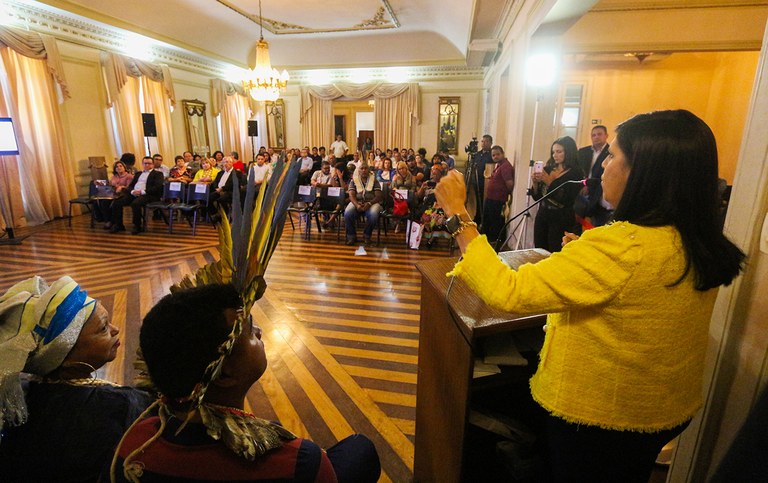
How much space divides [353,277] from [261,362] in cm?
359

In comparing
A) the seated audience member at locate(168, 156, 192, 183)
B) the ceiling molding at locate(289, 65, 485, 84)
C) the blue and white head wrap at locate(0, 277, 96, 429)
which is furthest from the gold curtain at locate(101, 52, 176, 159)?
the blue and white head wrap at locate(0, 277, 96, 429)

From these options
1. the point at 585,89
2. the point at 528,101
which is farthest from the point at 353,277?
the point at 585,89

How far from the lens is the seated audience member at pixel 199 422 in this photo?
0.69 m

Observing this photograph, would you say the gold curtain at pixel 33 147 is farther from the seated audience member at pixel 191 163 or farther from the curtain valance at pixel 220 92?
the curtain valance at pixel 220 92

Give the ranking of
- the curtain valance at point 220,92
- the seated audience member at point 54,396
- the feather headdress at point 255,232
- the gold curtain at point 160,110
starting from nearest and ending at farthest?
the feather headdress at point 255,232, the seated audience member at point 54,396, the gold curtain at point 160,110, the curtain valance at point 220,92

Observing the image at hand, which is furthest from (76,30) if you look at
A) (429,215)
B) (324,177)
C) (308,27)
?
(429,215)

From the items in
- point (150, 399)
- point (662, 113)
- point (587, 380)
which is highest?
point (662, 113)

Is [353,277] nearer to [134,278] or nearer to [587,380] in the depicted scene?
[134,278]

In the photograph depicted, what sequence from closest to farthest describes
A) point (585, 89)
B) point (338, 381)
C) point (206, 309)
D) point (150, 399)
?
point (206, 309)
point (150, 399)
point (338, 381)
point (585, 89)

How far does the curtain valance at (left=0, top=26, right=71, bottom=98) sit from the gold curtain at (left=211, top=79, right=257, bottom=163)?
4477 millimetres

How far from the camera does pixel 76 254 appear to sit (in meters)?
5.14

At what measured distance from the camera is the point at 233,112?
12039mm

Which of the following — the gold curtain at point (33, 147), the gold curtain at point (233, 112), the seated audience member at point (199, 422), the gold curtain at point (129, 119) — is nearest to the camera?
the seated audience member at point (199, 422)

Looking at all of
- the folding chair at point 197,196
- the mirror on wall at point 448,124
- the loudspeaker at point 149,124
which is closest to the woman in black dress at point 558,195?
the folding chair at point 197,196
